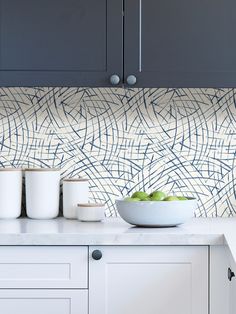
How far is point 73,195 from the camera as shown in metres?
3.01

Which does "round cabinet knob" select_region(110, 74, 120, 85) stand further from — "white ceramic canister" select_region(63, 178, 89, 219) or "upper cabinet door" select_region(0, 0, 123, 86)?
"white ceramic canister" select_region(63, 178, 89, 219)

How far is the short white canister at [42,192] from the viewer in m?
2.99

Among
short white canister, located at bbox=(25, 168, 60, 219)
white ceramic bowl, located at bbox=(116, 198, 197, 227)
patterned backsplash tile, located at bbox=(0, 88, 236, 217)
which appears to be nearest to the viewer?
white ceramic bowl, located at bbox=(116, 198, 197, 227)

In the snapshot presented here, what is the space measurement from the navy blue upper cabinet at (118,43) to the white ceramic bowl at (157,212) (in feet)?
1.64

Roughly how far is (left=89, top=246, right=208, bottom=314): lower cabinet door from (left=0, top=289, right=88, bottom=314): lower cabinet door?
Result: 0.06m

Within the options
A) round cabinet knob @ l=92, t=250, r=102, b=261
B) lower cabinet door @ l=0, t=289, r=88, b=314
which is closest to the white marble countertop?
round cabinet knob @ l=92, t=250, r=102, b=261

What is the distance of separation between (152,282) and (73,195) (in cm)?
66

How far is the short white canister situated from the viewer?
2990 millimetres

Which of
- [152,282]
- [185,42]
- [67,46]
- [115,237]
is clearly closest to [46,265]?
[115,237]

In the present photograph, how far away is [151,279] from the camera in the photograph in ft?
8.27

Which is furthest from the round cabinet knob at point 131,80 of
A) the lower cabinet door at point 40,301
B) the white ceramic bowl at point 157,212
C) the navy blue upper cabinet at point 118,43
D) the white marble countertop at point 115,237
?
the lower cabinet door at point 40,301

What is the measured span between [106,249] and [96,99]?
88 cm

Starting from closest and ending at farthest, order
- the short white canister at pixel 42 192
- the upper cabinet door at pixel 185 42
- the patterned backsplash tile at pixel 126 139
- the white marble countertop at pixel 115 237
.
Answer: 1. the white marble countertop at pixel 115 237
2. the upper cabinet door at pixel 185 42
3. the short white canister at pixel 42 192
4. the patterned backsplash tile at pixel 126 139

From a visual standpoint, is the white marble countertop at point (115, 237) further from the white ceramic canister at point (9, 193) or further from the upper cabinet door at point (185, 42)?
the upper cabinet door at point (185, 42)
